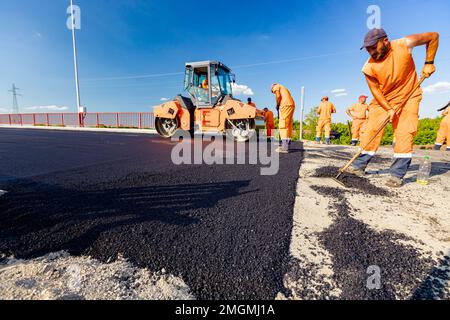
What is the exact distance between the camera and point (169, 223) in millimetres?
1707

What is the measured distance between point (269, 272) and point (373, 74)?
3.08 metres

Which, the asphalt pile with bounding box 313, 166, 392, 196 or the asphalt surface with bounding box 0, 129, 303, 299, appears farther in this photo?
the asphalt pile with bounding box 313, 166, 392, 196

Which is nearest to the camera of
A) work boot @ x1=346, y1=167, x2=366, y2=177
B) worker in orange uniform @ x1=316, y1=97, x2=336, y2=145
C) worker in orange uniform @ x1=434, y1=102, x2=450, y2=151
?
work boot @ x1=346, y1=167, x2=366, y2=177

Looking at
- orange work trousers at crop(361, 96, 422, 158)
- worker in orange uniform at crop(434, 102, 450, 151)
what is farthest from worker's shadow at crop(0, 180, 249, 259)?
worker in orange uniform at crop(434, 102, 450, 151)

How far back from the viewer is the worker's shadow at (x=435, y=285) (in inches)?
40.5

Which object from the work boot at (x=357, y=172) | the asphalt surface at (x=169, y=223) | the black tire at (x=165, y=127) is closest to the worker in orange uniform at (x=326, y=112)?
the work boot at (x=357, y=172)

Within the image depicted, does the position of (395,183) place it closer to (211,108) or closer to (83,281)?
(83,281)

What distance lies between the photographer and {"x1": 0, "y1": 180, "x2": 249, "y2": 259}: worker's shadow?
A: 4.66 feet

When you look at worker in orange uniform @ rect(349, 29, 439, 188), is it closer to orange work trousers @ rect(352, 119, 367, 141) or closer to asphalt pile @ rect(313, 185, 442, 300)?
asphalt pile @ rect(313, 185, 442, 300)

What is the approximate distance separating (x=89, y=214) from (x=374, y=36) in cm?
381

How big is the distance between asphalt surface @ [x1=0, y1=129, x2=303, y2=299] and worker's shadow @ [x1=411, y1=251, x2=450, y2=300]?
673 mm

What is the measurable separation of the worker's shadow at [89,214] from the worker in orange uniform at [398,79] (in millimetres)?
2351
